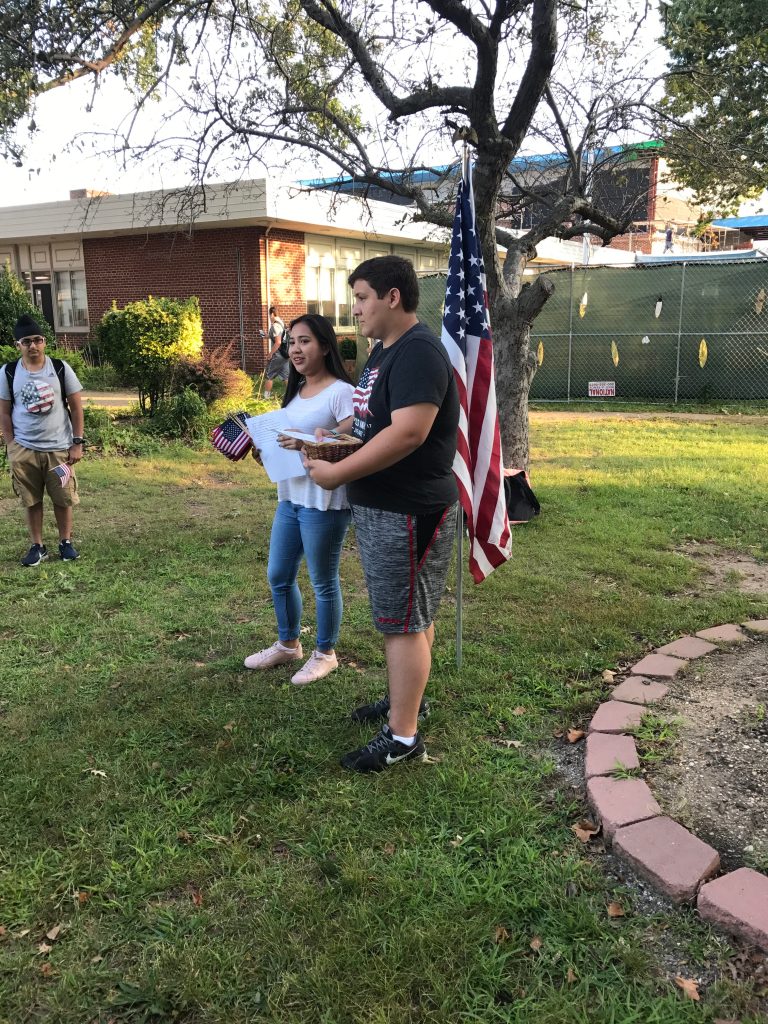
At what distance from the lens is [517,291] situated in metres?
7.27

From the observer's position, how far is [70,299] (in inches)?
886

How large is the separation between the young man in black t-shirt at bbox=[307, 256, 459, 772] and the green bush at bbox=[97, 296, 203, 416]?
9141mm

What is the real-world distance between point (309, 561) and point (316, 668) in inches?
22.4

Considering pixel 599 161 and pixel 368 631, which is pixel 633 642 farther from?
pixel 599 161

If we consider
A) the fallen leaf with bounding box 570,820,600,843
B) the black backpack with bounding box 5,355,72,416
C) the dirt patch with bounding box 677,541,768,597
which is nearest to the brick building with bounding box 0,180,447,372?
the black backpack with bounding box 5,355,72,416

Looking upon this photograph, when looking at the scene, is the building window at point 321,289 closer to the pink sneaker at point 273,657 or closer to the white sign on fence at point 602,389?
the white sign on fence at point 602,389

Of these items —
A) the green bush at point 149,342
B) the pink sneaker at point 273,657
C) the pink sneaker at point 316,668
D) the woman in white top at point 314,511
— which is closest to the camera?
the woman in white top at point 314,511

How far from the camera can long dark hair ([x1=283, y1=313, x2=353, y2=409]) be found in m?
3.53

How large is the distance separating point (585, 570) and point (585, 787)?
2.72 m

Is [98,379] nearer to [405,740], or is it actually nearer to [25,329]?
[25,329]

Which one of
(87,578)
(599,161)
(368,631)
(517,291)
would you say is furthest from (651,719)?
(599,161)

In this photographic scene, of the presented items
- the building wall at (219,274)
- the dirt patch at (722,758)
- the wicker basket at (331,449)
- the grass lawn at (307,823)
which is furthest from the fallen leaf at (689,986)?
the building wall at (219,274)

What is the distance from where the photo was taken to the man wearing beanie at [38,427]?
5.73 m

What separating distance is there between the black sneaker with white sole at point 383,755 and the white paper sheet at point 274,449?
120 centimetres
